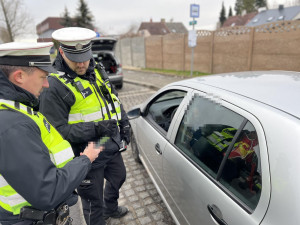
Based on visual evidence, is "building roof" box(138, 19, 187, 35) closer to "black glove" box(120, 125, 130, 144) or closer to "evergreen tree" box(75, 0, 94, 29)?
"evergreen tree" box(75, 0, 94, 29)

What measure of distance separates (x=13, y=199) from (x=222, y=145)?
1.31m

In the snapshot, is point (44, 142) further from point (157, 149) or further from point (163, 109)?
point (163, 109)

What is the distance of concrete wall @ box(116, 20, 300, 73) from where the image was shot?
7414 millimetres

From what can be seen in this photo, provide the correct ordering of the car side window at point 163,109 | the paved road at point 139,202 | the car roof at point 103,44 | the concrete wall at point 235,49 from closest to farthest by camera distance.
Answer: the paved road at point 139,202, the car side window at point 163,109, the concrete wall at point 235,49, the car roof at point 103,44

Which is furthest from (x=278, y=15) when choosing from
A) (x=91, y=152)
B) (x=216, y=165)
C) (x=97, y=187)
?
(x=91, y=152)

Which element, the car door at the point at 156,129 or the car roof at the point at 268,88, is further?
the car door at the point at 156,129

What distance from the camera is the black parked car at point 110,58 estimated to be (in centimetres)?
835

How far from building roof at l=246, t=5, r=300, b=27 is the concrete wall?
88.4 feet

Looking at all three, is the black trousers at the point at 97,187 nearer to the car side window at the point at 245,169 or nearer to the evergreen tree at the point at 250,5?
the car side window at the point at 245,169

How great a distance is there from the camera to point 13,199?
1109 millimetres

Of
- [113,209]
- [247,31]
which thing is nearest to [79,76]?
[113,209]

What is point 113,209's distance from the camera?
2438 mm

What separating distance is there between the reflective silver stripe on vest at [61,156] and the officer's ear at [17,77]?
1.42ft

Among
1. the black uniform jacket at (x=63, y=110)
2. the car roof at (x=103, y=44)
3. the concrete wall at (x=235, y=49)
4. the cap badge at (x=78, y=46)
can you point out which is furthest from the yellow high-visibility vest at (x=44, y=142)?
the concrete wall at (x=235, y=49)
